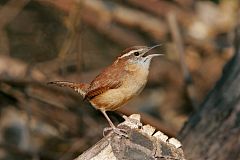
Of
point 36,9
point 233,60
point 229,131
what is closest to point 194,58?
point 36,9

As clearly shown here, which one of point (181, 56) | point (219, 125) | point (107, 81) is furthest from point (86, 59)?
point (107, 81)

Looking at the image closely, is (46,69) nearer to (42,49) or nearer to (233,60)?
(42,49)

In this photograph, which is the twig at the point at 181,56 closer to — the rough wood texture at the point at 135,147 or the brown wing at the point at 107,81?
the brown wing at the point at 107,81

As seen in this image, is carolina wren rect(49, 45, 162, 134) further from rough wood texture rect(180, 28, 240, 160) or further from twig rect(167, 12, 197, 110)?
twig rect(167, 12, 197, 110)

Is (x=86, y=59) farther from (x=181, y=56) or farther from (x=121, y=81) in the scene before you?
(x=121, y=81)

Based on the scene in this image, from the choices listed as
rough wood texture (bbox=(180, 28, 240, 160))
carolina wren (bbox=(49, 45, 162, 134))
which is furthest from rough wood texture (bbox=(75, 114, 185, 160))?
rough wood texture (bbox=(180, 28, 240, 160))
